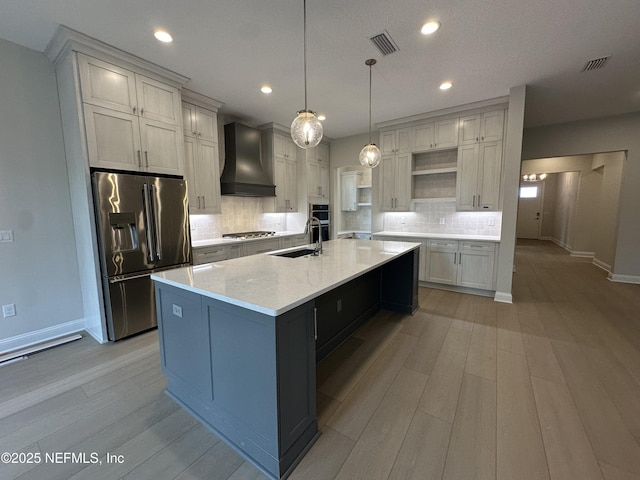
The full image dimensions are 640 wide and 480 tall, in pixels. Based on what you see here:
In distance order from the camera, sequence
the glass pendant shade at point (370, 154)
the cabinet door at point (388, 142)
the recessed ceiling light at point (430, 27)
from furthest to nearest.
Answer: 1. the cabinet door at point (388, 142)
2. the glass pendant shade at point (370, 154)
3. the recessed ceiling light at point (430, 27)

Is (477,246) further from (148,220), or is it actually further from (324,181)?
(148,220)

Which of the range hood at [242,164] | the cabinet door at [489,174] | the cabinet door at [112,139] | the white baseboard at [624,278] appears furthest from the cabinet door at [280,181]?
the white baseboard at [624,278]

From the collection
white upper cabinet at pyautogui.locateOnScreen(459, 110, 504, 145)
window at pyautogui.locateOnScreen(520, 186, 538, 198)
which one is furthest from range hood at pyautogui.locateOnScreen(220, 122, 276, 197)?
window at pyautogui.locateOnScreen(520, 186, 538, 198)

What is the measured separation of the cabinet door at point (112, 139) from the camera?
2543 millimetres

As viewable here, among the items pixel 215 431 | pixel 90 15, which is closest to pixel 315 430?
pixel 215 431

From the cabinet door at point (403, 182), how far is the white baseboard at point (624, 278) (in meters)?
3.98

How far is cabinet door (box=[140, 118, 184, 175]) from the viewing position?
293cm

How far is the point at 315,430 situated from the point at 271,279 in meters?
0.94

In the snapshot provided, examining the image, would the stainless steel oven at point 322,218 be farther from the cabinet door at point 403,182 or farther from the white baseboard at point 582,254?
the white baseboard at point 582,254

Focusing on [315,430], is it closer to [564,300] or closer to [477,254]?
[477,254]

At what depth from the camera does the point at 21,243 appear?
2619 mm

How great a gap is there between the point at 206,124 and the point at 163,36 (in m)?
1.46

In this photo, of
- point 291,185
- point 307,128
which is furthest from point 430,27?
point 291,185

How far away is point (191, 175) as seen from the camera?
368 cm
